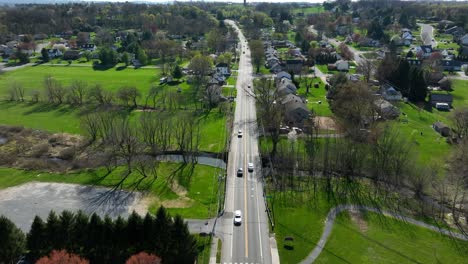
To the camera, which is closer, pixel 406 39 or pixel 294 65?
pixel 294 65

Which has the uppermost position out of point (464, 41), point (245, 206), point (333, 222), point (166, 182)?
point (464, 41)

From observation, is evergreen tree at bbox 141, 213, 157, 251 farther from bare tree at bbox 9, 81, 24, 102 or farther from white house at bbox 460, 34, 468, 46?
white house at bbox 460, 34, 468, 46

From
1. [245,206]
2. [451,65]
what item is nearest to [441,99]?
[451,65]

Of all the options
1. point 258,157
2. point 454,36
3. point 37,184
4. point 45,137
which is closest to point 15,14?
point 45,137

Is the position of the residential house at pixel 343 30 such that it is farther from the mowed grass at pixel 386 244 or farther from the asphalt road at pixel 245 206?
the mowed grass at pixel 386 244

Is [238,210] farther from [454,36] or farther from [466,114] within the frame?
[454,36]

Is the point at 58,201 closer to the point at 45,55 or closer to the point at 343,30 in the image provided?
the point at 45,55

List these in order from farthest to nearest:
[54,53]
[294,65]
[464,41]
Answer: [464,41], [54,53], [294,65]
